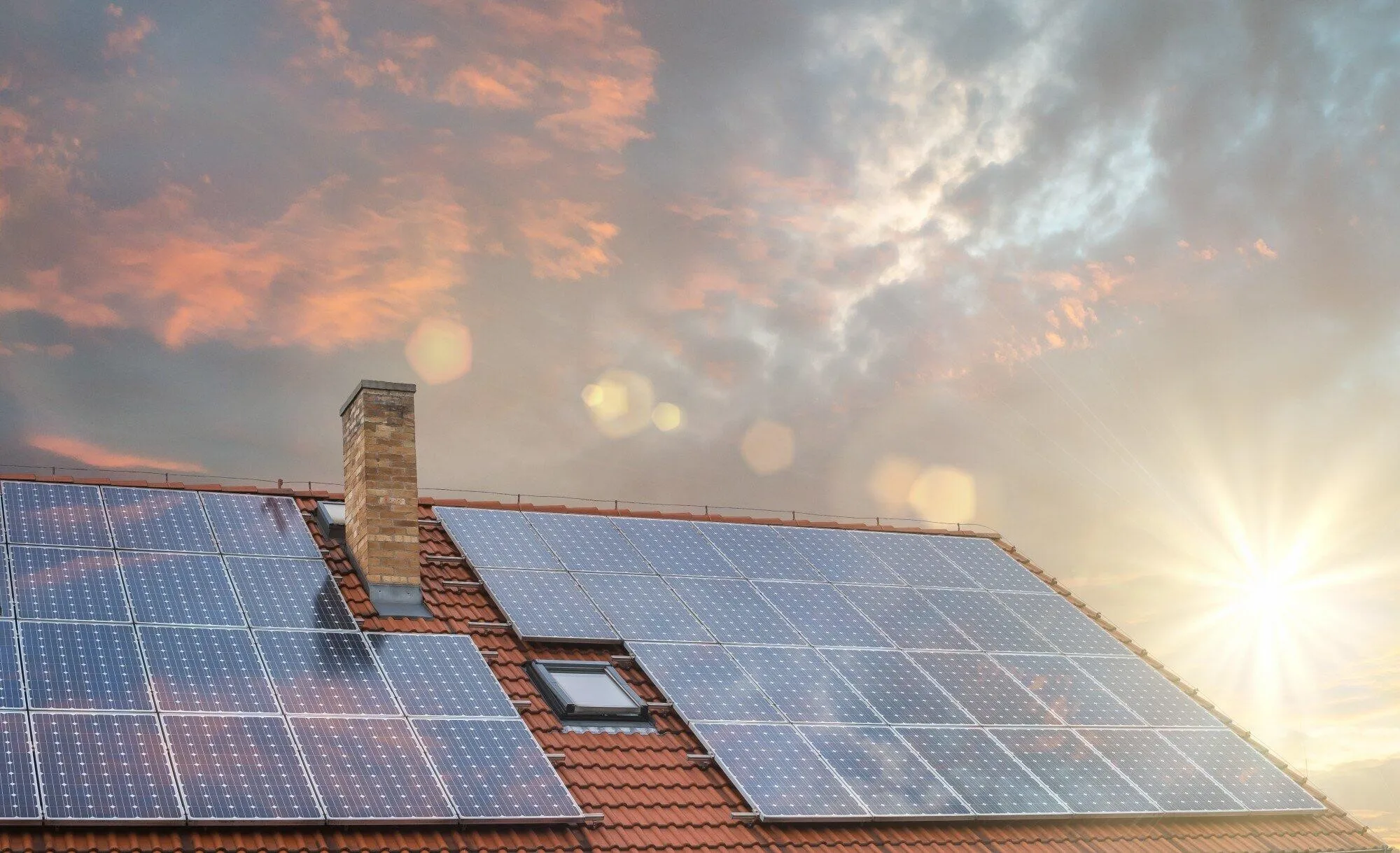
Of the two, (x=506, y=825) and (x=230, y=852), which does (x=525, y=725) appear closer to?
(x=506, y=825)

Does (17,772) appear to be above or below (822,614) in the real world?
below

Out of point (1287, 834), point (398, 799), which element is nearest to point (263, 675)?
point (398, 799)

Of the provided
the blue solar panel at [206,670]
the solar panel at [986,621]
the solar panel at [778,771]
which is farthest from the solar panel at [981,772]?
the blue solar panel at [206,670]

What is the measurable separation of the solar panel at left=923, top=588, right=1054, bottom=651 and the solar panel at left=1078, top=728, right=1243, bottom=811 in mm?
2259

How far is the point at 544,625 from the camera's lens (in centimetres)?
1978

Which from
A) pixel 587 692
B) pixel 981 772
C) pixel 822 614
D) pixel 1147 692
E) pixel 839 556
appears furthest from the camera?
pixel 839 556

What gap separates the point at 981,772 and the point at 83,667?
439 inches

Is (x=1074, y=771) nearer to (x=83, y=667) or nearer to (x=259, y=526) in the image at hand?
(x=259, y=526)

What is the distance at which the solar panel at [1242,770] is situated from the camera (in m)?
20.6

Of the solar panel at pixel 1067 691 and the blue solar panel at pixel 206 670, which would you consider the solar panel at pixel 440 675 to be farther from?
the solar panel at pixel 1067 691

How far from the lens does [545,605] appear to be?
66.6ft

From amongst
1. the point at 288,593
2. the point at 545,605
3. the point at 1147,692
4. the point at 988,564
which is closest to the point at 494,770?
the point at 288,593

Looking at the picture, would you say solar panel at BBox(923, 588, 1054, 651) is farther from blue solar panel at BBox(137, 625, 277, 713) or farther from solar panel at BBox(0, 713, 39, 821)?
solar panel at BBox(0, 713, 39, 821)

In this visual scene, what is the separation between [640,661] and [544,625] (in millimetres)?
1433
